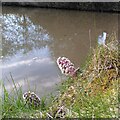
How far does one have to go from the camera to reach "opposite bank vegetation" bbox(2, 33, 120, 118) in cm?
165

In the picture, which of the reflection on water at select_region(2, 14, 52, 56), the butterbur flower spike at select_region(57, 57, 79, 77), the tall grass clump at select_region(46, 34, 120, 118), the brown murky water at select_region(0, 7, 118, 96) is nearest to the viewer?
the tall grass clump at select_region(46, 34, 120, 118)

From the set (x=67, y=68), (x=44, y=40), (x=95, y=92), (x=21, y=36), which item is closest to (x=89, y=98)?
(x=95, y=92)

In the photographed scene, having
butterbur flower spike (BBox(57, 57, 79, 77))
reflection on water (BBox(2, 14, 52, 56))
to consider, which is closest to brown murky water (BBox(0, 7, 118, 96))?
reflection on water (BBox(2, 14, 52, 56))

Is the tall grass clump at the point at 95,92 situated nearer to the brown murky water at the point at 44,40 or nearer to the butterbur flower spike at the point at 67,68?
the butterbur flower spike at the point at 67,68

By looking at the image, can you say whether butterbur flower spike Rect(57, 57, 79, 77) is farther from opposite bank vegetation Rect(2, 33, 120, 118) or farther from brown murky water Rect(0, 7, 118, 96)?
brown murky water Rect(0, 7, 118, 96)

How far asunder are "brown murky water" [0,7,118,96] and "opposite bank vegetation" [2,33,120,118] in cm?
67

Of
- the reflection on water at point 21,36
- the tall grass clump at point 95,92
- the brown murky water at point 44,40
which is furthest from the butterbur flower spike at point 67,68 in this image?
the reflection on water at point 21,36

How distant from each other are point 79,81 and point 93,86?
0.68 ft

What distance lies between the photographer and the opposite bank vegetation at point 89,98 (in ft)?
5.41

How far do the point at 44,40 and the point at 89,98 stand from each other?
9.74 feet

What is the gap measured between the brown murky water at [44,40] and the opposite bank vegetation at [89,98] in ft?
2.19

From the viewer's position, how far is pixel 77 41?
4586mm

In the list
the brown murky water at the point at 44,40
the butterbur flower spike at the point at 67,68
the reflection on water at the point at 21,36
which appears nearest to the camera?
the butterbur flower spike at the point at 67,68

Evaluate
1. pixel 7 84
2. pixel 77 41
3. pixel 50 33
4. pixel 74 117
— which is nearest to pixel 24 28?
pixel 50 33
